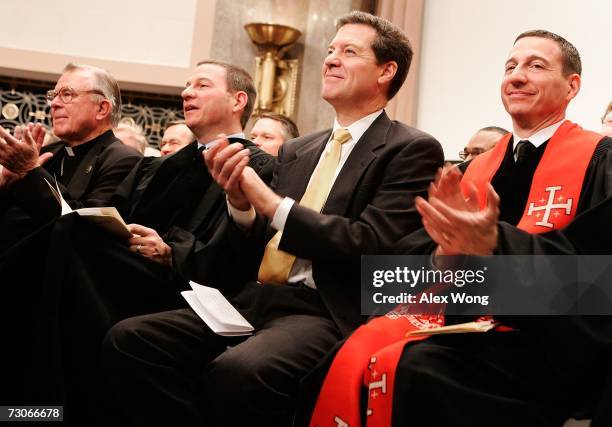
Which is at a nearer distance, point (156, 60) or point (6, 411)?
point (6, 411)

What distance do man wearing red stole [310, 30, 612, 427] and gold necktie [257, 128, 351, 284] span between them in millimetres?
471

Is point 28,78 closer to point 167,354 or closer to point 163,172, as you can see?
point 163,172

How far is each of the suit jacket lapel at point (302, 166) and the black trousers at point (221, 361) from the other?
0.42 meters

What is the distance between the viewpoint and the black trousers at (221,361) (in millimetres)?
2572

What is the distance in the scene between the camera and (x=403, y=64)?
11.2 feet

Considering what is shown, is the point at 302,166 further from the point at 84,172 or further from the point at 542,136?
the point at 84,172

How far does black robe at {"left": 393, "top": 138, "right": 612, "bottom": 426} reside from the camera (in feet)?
7.24

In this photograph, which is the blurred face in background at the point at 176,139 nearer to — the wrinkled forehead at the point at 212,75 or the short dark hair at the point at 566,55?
the wrinkled forehead at the point at 212,75

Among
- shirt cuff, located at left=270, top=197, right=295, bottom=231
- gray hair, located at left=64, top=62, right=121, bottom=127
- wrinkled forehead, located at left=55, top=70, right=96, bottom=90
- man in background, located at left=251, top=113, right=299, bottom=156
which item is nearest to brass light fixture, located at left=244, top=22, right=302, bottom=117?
man in background, located at left=251, top=113, right=299, bottom=156

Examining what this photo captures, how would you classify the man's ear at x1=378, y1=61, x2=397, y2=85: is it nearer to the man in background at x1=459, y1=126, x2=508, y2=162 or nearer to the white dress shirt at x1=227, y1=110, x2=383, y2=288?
the white dress shirt at x1=227, y1=110, x2=383, y2=288

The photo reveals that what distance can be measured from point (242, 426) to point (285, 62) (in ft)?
16.9

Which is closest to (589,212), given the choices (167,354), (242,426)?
(242,426)

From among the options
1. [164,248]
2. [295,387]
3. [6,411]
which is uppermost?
[164,248]

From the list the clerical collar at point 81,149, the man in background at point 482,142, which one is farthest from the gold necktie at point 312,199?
the clerical collar at point 81,149
